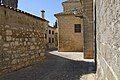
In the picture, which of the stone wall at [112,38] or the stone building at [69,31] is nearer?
the stone wall at [112,38]

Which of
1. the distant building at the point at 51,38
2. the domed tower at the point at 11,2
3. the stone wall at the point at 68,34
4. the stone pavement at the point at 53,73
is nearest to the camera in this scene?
the stone pavement at the point at 53,73

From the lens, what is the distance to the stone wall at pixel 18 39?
6.07m

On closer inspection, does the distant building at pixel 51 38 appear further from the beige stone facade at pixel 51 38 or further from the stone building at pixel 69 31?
the stone building at pixel 69 31

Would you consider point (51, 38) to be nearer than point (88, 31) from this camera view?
No

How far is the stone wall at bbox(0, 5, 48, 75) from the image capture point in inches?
239

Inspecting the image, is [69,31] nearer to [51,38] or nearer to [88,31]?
[88,31]

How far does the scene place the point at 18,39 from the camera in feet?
23.0

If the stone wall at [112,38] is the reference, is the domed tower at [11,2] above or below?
above

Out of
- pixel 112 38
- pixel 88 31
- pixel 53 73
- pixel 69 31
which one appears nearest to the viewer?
pixel 112 38

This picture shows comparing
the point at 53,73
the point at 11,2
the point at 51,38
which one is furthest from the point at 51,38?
the point at 53,73

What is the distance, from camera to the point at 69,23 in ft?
58.7

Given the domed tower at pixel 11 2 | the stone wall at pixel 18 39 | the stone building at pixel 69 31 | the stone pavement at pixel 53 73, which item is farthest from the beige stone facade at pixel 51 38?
the stone pavement at pixel 53 73

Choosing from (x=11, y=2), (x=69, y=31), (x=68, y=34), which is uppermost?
(x=11, y=2)

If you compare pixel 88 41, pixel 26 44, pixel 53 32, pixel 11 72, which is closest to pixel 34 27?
pixel 26 44
